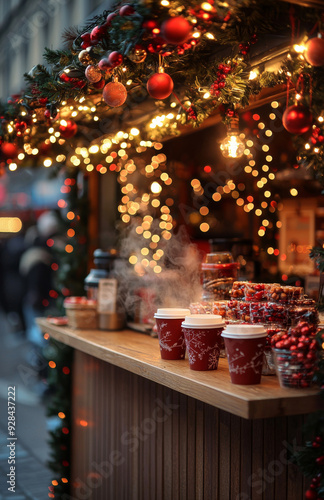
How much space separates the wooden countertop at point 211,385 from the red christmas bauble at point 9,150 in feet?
4.53

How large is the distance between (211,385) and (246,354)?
0.16m

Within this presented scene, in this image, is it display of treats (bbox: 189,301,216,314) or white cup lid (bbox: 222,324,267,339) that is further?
display of treats (bbox: 189,301,216,314)

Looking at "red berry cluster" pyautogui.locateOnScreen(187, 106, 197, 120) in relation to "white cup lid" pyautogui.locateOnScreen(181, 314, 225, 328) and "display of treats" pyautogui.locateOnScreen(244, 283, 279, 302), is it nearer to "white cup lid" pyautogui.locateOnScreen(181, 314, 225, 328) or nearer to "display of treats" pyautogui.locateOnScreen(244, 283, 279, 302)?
"display of treats" pyautogui.locateOnScreen(244, 283, 279, 302)

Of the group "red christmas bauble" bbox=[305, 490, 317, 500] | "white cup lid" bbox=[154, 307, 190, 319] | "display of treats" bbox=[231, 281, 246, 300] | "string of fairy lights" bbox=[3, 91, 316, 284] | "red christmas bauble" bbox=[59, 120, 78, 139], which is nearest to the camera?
"red christmas bauble" bbox=[305, 490, 317, 500]

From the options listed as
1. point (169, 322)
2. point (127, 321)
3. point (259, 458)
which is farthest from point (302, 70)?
point (127, 321)

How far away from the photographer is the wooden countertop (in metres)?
1.89

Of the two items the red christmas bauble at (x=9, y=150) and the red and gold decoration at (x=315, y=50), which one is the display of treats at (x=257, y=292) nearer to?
the red and gold decoration at (x=315, y=50)

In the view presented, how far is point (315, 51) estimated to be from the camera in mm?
1853

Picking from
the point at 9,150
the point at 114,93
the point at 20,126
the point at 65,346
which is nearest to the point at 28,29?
the point at 9,150

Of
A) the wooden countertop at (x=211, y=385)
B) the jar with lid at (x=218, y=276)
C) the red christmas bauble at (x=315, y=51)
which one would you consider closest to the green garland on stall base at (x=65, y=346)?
the wooden countertop at (x=211, y=385)

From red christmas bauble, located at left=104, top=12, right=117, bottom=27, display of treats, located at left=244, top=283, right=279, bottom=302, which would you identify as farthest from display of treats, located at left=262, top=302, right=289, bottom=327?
red christmas bauble, located at left=104, top=12, right=117, bottom=27

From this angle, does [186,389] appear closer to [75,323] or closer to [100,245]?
[75,323]

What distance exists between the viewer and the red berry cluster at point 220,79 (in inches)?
98.4

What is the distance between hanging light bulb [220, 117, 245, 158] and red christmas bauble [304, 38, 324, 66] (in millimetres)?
1070
